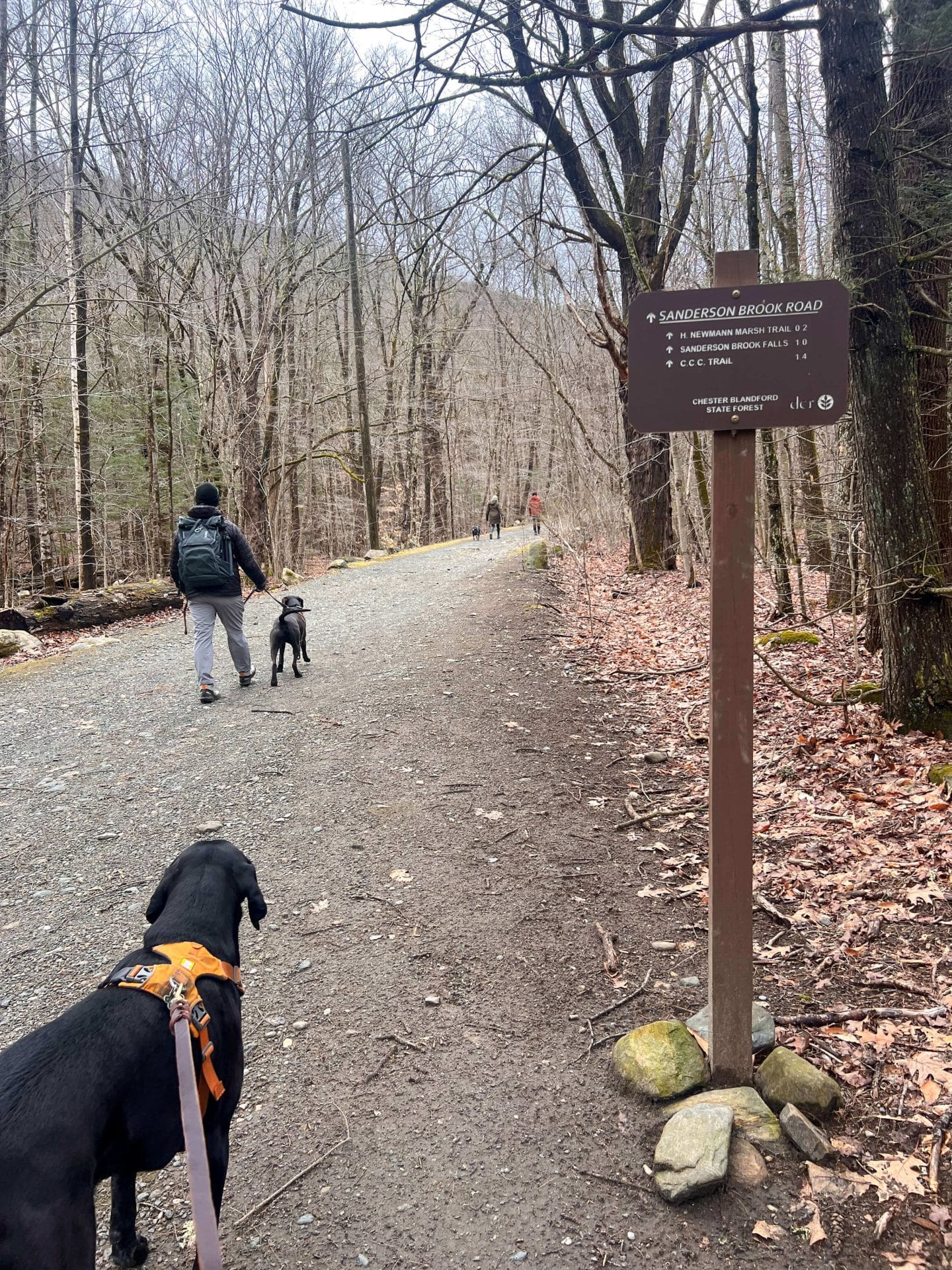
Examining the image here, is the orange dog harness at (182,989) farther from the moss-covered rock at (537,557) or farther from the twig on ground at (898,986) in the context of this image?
the moss-covered rock at (537,557)

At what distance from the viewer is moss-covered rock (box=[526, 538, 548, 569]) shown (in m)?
17.4

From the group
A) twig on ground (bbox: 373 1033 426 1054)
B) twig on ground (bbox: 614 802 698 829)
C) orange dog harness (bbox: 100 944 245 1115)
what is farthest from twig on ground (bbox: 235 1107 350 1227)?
twig on ground (bbox: 614 802 698 829)

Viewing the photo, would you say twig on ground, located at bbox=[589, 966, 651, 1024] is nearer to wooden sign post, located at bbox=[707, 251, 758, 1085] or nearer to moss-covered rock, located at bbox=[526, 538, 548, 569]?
wooden sign post, located at bbox=[707, 251, 758, 1085]

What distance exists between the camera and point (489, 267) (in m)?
13.3

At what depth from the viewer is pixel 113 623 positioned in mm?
13602

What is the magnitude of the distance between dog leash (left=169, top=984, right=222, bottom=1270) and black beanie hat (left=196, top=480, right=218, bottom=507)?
6.43 meters

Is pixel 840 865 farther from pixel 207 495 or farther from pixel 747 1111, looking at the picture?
pixel 207 495

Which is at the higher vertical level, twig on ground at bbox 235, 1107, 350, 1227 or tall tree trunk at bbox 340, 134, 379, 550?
tall tree trunk at bbox 340, 134, 379, 550

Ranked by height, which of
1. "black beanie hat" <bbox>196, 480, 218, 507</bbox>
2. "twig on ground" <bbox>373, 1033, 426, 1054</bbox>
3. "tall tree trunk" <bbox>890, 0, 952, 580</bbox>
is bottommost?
"twig on ground" <bbox>373, 1033, 426, 1054</bbox>

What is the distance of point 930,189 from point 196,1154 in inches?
290

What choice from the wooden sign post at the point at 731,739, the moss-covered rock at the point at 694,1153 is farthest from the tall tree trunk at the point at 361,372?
the moss-covered rock at the point at 694,1153

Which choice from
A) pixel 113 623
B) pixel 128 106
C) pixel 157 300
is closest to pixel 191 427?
pixel 157 300

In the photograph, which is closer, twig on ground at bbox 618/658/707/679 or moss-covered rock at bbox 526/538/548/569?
twig on ground at bbox 618/658/707/679

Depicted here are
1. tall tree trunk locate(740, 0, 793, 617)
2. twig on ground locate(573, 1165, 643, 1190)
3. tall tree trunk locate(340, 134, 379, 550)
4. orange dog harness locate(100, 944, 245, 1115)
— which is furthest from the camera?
tall tree trunk locate(340, 134, 379, 550)
